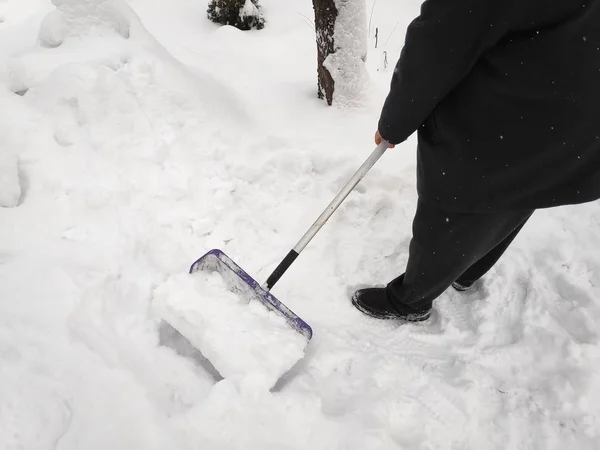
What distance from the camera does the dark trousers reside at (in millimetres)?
1423

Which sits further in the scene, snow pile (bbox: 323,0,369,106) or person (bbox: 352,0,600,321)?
snow pile (bbox: 323,0,369,106)

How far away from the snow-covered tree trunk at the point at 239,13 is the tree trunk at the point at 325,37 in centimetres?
226

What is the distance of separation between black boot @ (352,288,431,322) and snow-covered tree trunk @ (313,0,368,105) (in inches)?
62.2

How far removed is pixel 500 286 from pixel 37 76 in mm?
2832

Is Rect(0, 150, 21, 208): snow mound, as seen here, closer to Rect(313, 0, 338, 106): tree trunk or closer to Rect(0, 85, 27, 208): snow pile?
Rect(0, 85, 27, 208): snow pile

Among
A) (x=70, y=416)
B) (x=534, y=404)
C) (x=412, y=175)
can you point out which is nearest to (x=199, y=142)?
(x=412, y=175)

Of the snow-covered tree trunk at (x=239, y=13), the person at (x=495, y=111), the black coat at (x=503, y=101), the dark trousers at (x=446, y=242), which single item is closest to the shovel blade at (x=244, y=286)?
the dark trousers at (x=446, y=242)

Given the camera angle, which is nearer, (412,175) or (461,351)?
(461,351)

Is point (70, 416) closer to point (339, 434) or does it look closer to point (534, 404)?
point (339, 434)

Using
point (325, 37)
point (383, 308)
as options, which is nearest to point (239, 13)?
point (325, 37)

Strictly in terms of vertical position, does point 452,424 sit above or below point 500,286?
below

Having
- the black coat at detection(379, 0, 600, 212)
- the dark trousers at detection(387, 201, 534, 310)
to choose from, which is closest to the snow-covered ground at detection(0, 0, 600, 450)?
the dark trousers at detection(387, 201, 534, 310)

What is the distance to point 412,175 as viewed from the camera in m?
2.53

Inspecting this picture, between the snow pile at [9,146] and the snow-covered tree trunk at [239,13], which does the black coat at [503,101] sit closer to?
the snow pile at [9,146]
